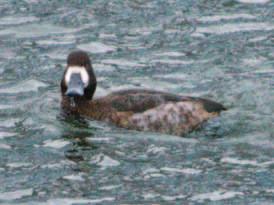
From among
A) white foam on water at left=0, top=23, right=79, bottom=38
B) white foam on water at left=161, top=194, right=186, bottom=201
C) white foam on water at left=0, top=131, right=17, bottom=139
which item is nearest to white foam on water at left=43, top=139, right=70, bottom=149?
white foam on water at left=0, top=131, right=17, bottom=139

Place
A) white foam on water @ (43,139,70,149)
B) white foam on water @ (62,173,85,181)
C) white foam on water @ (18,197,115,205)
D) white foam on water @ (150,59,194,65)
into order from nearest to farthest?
white foam on water @ (18,197,115,205)
white foam on water @ (62,173,85,181)
white foam on water @ (43,139,70,149)
white foam on water @ (150,59,194,65)

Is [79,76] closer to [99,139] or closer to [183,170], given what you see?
[99,139]

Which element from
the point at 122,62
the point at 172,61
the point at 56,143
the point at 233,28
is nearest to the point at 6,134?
the point at 56,143

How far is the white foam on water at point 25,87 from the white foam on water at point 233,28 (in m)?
2.46

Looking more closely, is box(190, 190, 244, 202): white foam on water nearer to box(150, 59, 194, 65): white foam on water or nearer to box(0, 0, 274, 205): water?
box(0, 0, 274, 205): water

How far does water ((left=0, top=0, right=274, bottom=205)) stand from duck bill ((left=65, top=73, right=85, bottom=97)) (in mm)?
292

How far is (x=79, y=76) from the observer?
12953mm

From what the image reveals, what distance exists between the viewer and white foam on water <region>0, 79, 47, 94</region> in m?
13.6

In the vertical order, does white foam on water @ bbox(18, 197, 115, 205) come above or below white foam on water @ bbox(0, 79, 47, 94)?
below

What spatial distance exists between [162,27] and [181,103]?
308 centimetres

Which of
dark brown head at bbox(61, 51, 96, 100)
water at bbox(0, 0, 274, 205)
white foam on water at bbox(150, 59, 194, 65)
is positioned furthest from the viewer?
white foam on water at bbox(150, 59, 194, 65)

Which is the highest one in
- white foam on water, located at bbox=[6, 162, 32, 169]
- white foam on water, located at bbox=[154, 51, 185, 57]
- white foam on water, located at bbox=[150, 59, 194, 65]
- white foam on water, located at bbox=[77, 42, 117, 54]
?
white foam on water, located at bbox=[77, 42, 117, 54]

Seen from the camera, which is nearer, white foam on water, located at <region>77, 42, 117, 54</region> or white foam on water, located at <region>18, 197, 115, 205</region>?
white foam on water, located at <region>18, 197, 115, 205</region>

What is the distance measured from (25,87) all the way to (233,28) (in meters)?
3.05
